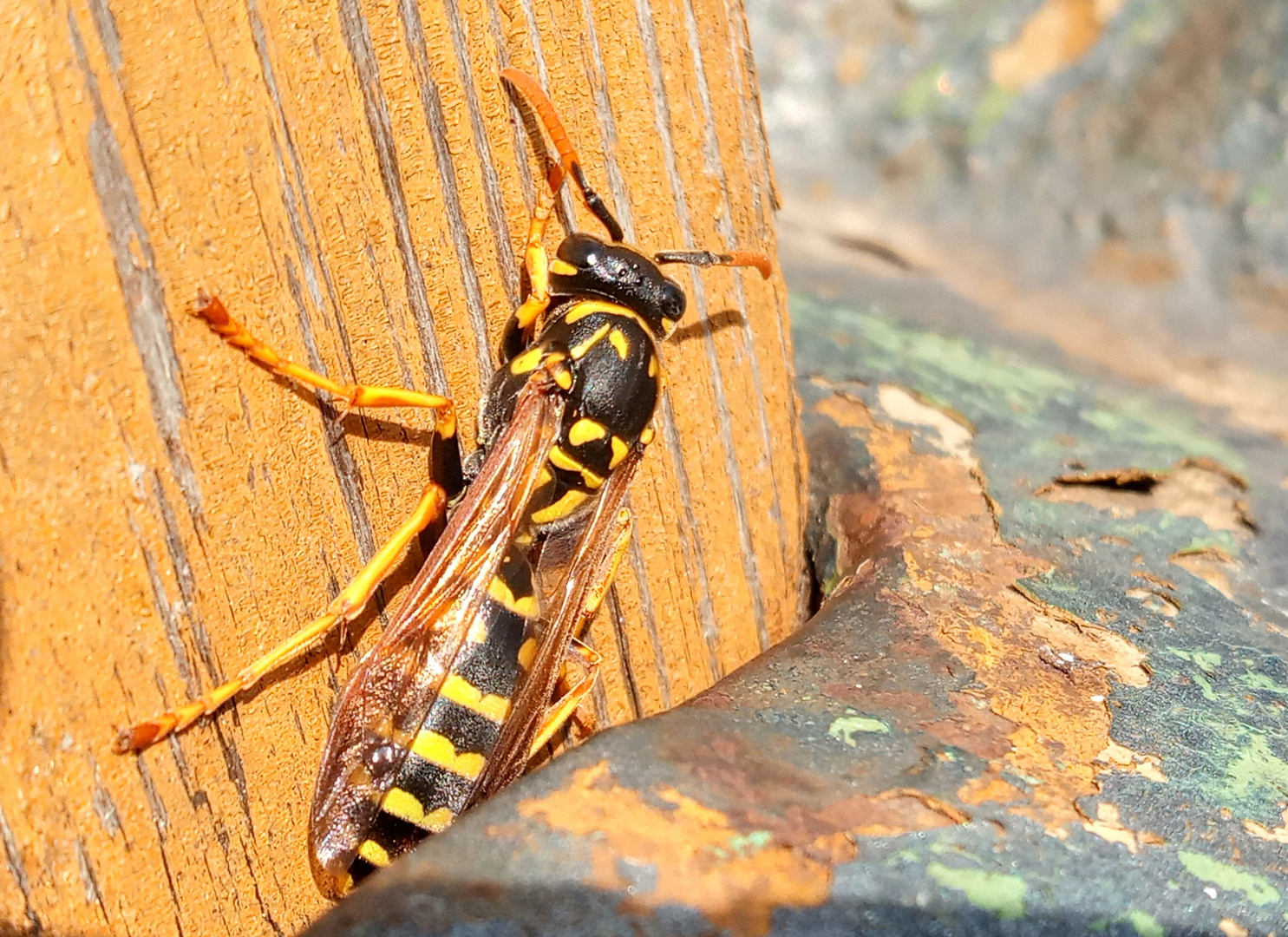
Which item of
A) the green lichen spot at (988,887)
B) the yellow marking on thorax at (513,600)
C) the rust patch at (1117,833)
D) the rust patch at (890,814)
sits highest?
the yellow marking on thorax at (513,600)

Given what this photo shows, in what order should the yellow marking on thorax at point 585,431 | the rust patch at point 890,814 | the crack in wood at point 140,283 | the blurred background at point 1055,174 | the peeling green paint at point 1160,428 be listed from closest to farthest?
the crack in wood at point 140,283 < the rust patch at point 890,814 < the yellow marking on thorax at point 585,431 < the peeling green paint at point 1160,428 < the blurred background at point 1055,174

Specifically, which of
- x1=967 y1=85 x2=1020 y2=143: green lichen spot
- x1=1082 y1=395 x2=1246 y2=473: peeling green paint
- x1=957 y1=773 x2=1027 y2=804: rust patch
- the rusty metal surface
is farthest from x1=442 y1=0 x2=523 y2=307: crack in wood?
x1=967 y1=85 x2=1020 y2=143: green lichen spot

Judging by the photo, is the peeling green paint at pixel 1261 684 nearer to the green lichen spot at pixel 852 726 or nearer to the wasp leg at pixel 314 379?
the green lichen spot at pixel 852 726

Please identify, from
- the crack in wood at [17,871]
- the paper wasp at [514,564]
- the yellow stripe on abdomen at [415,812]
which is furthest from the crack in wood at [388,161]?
the crack in wood at [17,871]

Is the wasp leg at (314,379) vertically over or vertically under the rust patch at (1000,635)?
over

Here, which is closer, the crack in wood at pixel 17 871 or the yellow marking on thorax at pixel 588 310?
the crack in wood at pixel 17 871

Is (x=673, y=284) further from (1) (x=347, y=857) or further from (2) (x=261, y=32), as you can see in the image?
(1) (x=347, y=857)

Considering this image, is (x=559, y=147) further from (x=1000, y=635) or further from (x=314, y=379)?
(x=1000, y=635)

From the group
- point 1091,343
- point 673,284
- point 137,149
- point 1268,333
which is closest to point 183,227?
point 137,149
